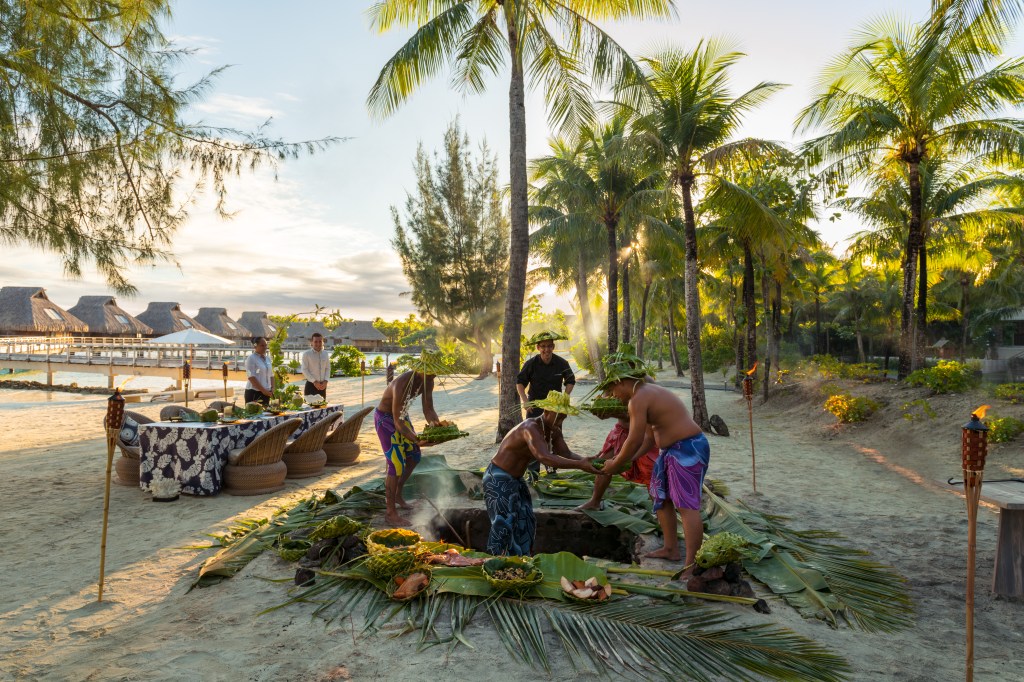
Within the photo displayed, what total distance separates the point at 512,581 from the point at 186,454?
16.7 ft

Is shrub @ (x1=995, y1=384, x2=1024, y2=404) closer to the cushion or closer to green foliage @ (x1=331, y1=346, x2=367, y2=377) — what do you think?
green foliage @ (x1=331, y1=346, x2=367, y2=377)

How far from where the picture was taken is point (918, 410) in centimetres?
1237

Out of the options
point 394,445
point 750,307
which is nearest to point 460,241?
point 750,307

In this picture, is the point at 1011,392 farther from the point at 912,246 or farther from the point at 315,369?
the point at 315,369

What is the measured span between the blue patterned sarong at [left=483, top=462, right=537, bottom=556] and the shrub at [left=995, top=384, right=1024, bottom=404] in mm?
11458

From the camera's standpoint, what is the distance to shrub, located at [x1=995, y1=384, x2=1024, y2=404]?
37.5ft

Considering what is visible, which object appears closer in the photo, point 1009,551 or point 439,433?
point 1009,551

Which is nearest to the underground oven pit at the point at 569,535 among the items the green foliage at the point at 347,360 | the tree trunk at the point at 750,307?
the green foliage at the point at 347,360

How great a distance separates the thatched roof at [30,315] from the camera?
39.4 meters

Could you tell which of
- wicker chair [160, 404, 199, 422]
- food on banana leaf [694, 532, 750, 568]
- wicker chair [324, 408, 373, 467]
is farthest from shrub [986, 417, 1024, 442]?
wicker chair [160, 404, 199, 422]

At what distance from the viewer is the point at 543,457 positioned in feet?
14.3

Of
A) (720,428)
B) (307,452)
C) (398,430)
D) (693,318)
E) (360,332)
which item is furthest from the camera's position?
(360,332)

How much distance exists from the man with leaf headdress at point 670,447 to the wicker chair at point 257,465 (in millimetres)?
4507

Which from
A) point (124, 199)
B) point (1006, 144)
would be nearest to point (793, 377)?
point (1006, 144)
